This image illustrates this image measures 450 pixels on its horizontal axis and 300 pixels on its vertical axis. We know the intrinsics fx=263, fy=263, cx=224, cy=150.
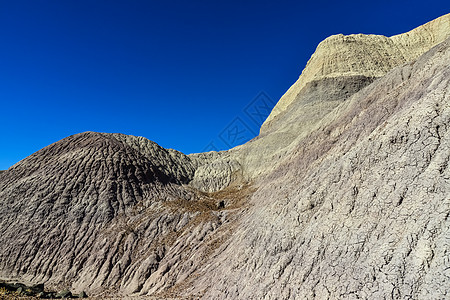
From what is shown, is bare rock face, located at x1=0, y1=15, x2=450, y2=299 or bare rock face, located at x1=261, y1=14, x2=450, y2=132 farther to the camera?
bare rock face, located at x1=261, y1=14, x2=450, y2=132

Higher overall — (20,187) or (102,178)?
(20,187)

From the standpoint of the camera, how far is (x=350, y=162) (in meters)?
13.3

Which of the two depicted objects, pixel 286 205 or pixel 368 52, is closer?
pixel 286 205

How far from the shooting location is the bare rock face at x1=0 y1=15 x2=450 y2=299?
8891 mm

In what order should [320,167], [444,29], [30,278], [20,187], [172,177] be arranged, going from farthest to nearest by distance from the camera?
[444,29], [172,177], [20,187], [30,278], [320,167]

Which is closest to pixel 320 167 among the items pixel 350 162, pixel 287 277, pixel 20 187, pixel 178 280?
pixel 350 162

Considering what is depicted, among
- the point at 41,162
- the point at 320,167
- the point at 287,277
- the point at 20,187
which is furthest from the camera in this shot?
the point at 41,162

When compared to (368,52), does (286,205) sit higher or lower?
lower

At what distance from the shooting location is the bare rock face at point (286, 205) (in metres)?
8.89

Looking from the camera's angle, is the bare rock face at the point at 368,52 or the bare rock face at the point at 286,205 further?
the bare rock face at the point at 368,52

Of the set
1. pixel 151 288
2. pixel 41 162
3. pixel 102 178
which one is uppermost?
pixel 41 162

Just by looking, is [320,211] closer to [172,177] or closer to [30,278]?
[30,278]

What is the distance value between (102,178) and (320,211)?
28.3 m

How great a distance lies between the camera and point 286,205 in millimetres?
15500
